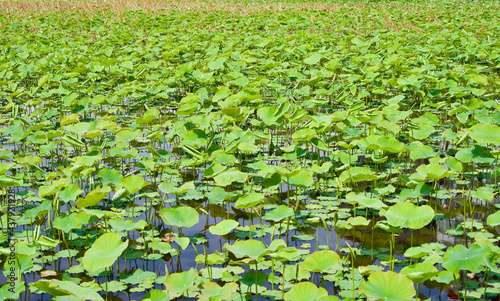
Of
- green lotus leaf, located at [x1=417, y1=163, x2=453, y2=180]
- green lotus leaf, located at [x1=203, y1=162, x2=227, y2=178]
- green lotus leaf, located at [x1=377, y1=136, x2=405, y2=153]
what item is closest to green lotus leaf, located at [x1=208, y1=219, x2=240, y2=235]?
green lotus leaf, located at [x1=203, y1=162, x2=227, y2=178]

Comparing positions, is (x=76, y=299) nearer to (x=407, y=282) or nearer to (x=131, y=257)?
(x=131, y=257)

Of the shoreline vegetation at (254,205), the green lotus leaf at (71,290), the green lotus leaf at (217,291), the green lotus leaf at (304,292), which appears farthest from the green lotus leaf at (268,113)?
the green lotus leaf at (71,290)

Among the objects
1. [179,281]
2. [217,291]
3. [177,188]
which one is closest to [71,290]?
[179,281]

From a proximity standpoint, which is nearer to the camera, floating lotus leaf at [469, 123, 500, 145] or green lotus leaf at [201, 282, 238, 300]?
green lotus leaf at [201, 282, 238, 300]

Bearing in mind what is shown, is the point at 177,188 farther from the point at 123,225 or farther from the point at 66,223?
the point at 66,223

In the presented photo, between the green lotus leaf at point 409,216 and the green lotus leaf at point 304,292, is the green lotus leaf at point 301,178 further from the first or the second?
the green lotus leaf at point 304,292

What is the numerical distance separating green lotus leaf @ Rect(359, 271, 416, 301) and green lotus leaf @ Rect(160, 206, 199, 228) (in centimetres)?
100

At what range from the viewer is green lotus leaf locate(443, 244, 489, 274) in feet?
6.49

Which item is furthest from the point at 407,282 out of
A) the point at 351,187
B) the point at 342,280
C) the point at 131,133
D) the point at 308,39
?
the point at 308,39

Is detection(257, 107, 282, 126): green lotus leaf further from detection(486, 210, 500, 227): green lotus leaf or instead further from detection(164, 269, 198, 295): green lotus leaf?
detection(164, 269, 198, 295): green lotus leaf

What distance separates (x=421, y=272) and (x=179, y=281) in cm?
98

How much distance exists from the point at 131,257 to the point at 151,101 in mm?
3659

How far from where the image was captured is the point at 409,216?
7.71ft

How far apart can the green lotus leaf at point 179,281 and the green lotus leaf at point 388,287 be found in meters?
0.69
